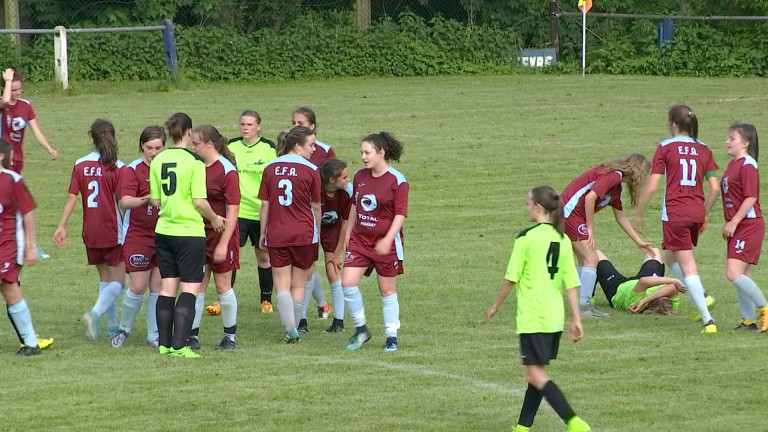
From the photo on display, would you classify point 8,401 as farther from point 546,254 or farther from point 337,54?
point 337,54

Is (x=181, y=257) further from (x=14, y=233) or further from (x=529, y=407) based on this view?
(x=529, y=407)

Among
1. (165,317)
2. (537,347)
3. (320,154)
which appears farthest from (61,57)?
(537,347)

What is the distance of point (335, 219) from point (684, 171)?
9.71 feet

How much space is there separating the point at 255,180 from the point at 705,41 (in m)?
26.4

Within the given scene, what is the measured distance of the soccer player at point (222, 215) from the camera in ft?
31.1

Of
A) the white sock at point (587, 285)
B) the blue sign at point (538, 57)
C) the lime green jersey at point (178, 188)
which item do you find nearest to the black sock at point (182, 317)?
the lime green jersey at point (178, 188)

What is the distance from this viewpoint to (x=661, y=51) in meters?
35.0

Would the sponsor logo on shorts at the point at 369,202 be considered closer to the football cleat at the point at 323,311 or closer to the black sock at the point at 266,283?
the football cleat at the point at 323,311

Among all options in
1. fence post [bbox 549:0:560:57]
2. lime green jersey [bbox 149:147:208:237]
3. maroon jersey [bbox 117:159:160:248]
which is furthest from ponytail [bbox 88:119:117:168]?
fence post [bbox 549:0:560:57]

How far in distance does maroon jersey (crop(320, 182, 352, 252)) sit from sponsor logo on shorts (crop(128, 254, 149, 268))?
1.62 metres

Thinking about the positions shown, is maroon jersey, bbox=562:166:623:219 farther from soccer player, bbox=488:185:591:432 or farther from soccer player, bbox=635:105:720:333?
soccer player, bbox=488:185:591:432

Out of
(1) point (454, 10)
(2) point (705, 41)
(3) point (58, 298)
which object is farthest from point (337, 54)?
(3) point (58, 298)

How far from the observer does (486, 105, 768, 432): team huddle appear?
7.31 metres

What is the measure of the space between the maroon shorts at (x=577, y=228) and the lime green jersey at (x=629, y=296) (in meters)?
0.66
